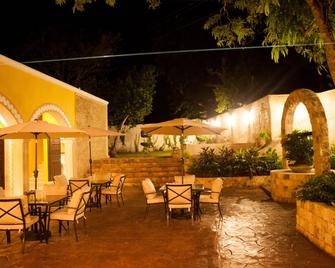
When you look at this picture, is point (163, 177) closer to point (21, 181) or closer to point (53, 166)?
point (53, 166)

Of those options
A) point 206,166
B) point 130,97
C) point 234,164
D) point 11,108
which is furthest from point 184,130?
point 130,97

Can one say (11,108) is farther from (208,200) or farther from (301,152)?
(301,152)

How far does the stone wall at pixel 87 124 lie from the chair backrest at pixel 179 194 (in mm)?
7749

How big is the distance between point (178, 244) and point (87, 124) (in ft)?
35.3

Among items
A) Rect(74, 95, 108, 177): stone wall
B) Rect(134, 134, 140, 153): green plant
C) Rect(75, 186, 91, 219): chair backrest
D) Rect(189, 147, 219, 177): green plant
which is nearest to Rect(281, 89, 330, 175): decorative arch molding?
Rect(189, 147, 219, 177): green plant

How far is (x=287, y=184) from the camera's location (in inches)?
388

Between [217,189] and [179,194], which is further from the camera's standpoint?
[217,189]

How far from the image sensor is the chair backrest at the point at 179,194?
A: 7.46 meters

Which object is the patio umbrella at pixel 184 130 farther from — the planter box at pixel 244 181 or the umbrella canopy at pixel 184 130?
the planter box at pixel 244 181

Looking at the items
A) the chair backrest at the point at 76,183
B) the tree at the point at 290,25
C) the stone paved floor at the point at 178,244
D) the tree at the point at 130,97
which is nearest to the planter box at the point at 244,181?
the stone paved floor at the point at 178,244

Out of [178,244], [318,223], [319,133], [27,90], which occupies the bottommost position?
[178,244]

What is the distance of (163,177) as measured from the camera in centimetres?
1502

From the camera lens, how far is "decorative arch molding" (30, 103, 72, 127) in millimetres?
11009

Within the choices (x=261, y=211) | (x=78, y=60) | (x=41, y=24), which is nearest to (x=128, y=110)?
(x=78, y=60)
